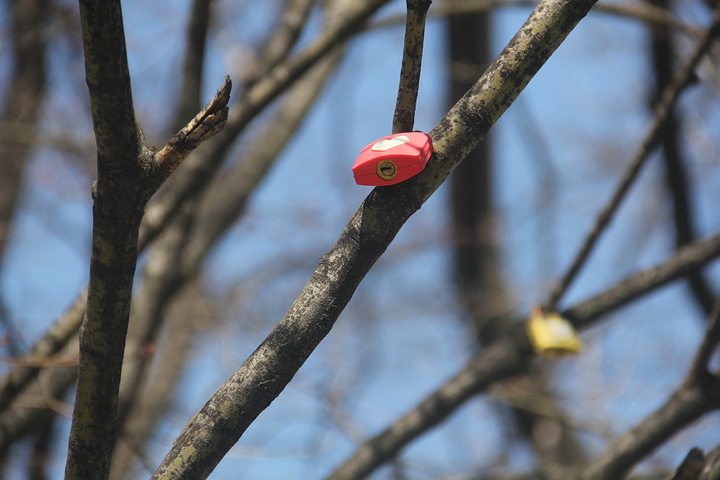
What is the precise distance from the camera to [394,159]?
107cm

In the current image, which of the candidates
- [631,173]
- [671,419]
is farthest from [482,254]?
[671,419]

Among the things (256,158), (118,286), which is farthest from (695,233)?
(118,286)

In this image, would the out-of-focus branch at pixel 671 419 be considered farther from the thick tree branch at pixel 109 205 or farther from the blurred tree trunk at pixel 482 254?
the thick tree branch at pixel 109 205

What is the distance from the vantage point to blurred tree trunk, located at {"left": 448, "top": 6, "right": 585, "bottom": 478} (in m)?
3.88

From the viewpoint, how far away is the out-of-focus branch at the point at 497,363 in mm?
2490

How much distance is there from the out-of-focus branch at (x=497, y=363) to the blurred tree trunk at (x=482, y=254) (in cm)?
85

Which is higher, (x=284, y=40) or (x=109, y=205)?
(x=284, y=40)

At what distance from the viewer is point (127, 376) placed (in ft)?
9.12

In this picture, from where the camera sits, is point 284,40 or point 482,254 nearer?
point 284,40

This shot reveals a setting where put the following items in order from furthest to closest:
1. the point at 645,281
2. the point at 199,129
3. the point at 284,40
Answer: the point at 284,40 < the point at 645,281 < the point at 199,129

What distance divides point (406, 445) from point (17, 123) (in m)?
2.75

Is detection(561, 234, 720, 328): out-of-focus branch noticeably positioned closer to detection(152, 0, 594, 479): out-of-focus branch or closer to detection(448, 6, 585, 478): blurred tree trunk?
detection(448, 6, 585, 478): blurred tree trunk

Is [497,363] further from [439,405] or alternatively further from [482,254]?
[482,254]

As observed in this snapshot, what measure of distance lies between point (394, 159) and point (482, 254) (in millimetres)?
3536
